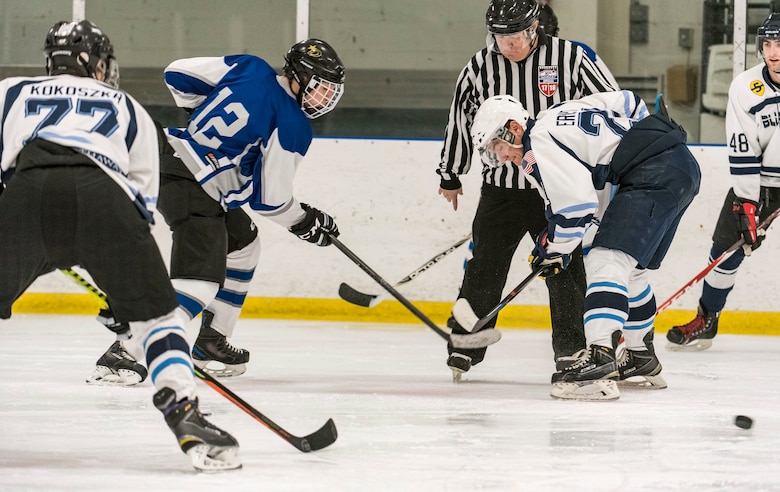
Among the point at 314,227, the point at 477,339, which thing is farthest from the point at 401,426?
the point at 314,227

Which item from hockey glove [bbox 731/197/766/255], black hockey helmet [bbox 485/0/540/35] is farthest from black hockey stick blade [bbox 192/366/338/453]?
hockey glove [bbox 731/197/766/255]

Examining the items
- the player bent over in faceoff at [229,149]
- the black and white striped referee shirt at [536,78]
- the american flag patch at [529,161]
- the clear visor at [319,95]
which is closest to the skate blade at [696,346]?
the black and white striped referee shirt at [536,78]

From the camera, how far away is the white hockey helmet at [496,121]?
3178 millimetres

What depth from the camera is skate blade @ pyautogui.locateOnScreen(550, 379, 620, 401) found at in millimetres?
3237

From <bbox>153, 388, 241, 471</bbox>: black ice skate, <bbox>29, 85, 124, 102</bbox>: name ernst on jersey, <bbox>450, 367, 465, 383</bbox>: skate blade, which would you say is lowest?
<bbox>450, 367, 465, 383</bbox>: skate blade

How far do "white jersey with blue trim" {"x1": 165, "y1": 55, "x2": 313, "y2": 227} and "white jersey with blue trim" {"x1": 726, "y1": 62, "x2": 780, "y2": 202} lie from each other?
195 cm

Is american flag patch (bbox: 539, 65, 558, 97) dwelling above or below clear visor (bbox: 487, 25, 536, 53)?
below

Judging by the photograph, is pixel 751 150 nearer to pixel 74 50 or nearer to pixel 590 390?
pixel 590 390

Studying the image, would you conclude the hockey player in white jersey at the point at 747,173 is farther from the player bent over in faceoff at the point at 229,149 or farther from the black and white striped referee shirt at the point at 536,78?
the player bent over in faceoff at the point at 229,149

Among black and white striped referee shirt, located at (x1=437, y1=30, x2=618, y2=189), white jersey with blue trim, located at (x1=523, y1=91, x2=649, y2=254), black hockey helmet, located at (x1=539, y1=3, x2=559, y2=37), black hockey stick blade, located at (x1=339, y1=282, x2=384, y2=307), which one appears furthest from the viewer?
black hockey helmet, located at (x1=539, y1=3, x2=559, y2=37)

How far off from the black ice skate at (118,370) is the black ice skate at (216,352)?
24cm

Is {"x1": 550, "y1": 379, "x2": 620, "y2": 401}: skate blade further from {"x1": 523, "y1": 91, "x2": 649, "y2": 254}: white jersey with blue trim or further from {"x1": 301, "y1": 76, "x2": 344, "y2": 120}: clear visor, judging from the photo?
{"x1": 301, "y1": 76, "x2": 344, "y2": 120}: clear visor

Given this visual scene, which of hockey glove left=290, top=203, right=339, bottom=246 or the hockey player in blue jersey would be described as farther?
hockey glove left=290, top=203, right=339, bottom=246

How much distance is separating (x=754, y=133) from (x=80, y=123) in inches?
120
